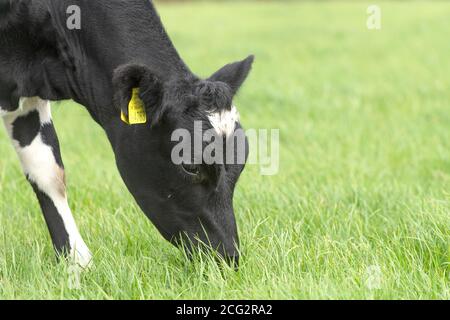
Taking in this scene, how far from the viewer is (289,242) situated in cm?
402

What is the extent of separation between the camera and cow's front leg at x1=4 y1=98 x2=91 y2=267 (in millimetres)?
4340

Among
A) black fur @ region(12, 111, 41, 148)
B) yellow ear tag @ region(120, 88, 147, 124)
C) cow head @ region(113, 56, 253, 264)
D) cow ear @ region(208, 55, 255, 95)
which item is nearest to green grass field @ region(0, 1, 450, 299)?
cow head @ region(113, 56, 253, 264)

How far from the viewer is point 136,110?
3.60 m

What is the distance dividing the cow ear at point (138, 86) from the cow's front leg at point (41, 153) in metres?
0.92

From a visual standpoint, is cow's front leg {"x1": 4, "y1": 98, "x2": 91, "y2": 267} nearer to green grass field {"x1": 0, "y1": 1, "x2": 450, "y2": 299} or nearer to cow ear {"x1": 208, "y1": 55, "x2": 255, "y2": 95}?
green grass field {"x1": 0, "y1": 1, "x2": 450, "y2": 299}

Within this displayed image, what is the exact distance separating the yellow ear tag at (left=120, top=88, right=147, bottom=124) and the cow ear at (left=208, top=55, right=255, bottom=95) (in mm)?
458

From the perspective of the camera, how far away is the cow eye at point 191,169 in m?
3.57

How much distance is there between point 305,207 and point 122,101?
169 cm

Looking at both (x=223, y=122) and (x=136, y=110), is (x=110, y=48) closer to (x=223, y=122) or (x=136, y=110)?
(x=136, y=110)

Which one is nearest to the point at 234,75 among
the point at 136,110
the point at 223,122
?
the point at 223,122

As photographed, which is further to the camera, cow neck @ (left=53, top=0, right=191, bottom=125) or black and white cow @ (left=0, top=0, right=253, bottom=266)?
cow neck @ (left=53, top=0, right=191, bottom=125)

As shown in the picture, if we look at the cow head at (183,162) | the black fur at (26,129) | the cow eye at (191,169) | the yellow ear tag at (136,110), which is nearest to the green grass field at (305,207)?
the cow head at (183,162)

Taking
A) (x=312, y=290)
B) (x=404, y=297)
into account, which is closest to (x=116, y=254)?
(x=312, y=290)

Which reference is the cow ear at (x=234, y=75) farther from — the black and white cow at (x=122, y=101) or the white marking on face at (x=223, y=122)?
the white marking on face at (x=223, y=122)
